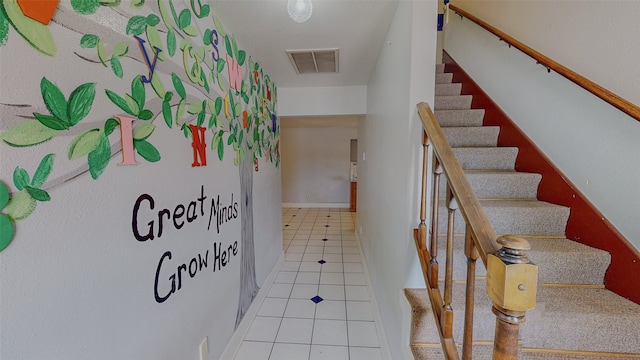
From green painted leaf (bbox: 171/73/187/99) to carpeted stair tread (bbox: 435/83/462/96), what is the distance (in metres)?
2.54

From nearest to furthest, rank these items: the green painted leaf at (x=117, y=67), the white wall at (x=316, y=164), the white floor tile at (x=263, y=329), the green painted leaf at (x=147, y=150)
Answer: the green painted leaf at (x=117, y=67)
the green painted leaf at (x=147, y=150)
the white floor tile at (x=263, y=329)
the white wall at (x=316, y=164)

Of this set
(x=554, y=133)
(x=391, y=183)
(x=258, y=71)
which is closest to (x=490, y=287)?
(x=391, y=183)

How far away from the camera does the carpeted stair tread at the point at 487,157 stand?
1.96 metres

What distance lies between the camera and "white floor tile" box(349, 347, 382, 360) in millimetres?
1777

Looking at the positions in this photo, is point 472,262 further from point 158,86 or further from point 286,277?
point 286,277

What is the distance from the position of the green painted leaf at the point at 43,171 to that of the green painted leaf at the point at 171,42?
73cm

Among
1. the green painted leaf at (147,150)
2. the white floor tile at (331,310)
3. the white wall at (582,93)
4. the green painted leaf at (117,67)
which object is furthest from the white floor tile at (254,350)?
the white wall at (582,93)

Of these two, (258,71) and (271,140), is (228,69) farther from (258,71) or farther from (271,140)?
(271,140)

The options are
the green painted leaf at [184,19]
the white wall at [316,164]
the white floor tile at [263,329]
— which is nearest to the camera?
the green painted leaf at [184,19]

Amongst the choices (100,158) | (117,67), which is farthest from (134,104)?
(100,158)

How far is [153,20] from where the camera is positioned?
1.05 metres

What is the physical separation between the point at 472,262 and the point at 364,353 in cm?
149

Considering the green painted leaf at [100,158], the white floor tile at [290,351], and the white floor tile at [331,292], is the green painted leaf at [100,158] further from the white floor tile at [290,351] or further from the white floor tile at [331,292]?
the white floor tile at [331,292]

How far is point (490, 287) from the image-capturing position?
586 millimetres
